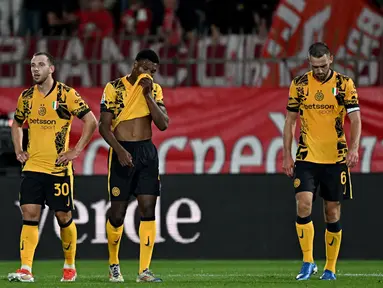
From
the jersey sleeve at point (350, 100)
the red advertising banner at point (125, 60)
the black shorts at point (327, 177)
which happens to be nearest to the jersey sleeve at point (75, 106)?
the black shorts at point (327, 177)

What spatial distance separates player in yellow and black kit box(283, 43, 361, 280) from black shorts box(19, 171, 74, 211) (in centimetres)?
203

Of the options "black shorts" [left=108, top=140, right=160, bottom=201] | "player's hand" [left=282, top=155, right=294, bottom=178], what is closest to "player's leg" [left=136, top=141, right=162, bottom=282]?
"black shorts" [left=108, top=140, right=160, bottom=201]

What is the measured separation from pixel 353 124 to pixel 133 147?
6.49 ft

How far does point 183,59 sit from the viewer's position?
634 inches

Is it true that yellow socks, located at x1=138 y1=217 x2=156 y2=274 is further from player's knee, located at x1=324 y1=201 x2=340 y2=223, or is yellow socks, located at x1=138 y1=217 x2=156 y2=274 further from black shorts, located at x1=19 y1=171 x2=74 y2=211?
player's knee, located at x1=324 y1=201 x2=340 y2=223

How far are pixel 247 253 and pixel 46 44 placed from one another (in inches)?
183

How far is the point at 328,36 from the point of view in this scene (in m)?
16.4

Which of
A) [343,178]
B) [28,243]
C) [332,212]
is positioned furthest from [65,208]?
[343,178]

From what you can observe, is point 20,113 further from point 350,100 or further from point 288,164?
point 350,100

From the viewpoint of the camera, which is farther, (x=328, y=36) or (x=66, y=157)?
(x=328, y=36)

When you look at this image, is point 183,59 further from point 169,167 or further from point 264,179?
point 264,179

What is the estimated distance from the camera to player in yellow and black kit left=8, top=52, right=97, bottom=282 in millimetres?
10383

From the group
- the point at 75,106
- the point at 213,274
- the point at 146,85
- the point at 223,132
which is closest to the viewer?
the point at 146,85

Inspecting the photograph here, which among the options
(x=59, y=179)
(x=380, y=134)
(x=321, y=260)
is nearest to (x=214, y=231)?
(x=321, y=260)
